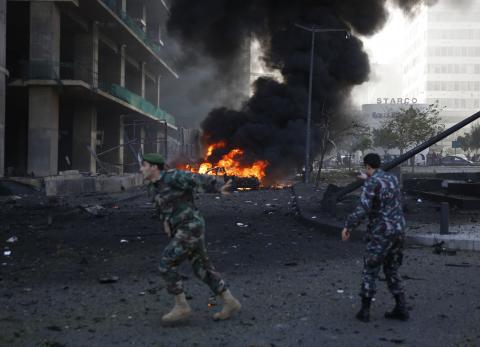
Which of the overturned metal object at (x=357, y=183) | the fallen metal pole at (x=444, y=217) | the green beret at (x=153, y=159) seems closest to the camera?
the green beret at (x=153, y=159)

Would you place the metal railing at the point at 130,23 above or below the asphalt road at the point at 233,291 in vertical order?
above

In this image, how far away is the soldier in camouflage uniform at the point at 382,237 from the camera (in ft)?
15.0

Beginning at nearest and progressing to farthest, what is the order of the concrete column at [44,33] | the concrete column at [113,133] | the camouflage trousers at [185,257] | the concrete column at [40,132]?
the camouflage trousers at [185,257], the concrete column at [44,33], the concrete column at [40,132], the concrete column at [113,133]

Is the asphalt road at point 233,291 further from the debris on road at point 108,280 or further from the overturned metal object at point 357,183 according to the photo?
the overturned metal object at point 357,183

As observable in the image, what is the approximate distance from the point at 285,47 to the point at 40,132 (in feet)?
47.3

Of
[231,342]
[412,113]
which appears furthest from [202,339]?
[412,113]

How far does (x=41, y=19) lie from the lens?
81.2 ft

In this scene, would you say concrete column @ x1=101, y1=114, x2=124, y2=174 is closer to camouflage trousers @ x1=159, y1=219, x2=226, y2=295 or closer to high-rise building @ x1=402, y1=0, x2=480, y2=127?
camouflage trousers @ x1=159, y1=219, x2=226, y2=295

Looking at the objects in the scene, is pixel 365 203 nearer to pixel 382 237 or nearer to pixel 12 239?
pixel 382 237

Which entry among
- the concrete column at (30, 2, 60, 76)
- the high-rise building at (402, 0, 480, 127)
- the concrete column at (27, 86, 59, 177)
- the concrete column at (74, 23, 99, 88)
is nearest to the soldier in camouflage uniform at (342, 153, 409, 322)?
the concrete column at (27, 86, 59, 177)

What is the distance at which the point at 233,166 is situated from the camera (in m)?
25.6

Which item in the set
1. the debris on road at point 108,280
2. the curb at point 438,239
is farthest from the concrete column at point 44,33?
the debris on road at point 108,280

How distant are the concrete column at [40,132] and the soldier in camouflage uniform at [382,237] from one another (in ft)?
76.0

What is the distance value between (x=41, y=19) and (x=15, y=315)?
23.0 metres
